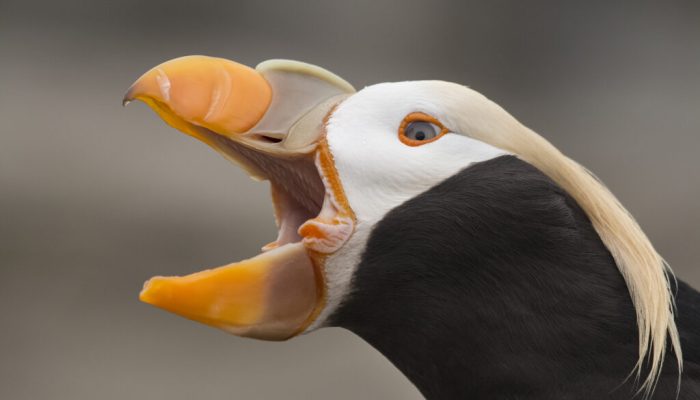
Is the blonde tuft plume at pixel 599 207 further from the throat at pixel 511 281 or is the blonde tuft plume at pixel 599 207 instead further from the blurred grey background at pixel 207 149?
the blurred grey background at pixel 207 149

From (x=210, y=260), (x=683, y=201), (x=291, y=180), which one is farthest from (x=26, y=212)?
(x=291, y=180)

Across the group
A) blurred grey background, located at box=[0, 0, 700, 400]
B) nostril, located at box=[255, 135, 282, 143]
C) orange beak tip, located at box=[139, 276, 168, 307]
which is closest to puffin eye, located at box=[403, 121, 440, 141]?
nostril, located at box=[255, 135, 282, 143]

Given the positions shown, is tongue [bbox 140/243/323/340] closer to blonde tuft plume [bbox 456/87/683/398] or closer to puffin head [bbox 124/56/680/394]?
puffin head [bbox 124/56/680/394]

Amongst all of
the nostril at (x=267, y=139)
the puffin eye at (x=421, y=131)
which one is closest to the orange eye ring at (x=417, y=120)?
the puffin eye at (x=421, y=131)

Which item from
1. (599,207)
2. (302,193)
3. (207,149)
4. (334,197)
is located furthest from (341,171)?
(207,149)

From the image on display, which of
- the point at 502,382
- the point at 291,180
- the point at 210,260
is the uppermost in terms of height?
the point at 291,180

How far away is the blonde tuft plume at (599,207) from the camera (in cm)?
114

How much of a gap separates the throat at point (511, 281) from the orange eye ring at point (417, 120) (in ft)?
0.15

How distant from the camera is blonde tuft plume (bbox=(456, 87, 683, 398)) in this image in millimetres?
1142

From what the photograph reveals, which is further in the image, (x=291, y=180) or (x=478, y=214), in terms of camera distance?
(x=291, y=180)

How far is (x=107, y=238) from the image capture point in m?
3.78

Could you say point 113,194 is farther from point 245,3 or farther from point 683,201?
point 683,201

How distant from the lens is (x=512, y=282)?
1146 millimetres

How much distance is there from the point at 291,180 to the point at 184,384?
239 centimetres
